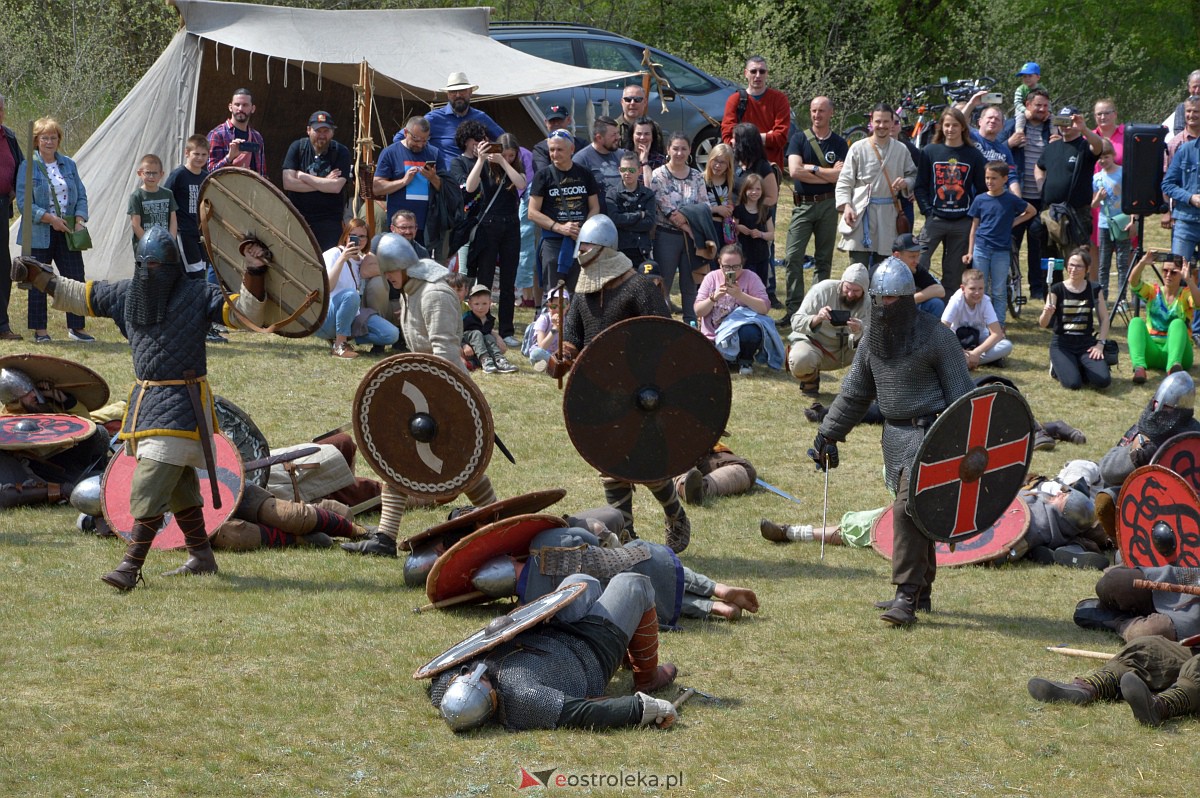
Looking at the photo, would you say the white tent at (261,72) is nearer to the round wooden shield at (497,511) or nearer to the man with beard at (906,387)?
the round wooden shield at (497,511)

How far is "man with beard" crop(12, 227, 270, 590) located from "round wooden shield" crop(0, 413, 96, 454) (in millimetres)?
1509

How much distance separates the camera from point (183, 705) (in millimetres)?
5250

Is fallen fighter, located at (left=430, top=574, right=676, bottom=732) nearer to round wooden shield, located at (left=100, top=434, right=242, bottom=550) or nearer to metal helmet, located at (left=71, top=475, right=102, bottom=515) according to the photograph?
round wooden shield, located at (left=100, top=434, right=242, bottom=550)

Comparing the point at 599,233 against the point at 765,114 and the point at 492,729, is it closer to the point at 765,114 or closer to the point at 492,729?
the point at 492,729

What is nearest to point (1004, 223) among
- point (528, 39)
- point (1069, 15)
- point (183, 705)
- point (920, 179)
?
point (920, 179)

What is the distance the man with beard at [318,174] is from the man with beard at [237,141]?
27cm

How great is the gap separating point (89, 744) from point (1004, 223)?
32.7 feet

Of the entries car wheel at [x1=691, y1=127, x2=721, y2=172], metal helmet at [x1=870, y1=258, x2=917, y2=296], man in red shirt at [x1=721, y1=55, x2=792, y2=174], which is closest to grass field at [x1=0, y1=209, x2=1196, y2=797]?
metal helmet at [x1=870, y1=258, x2=917, y2=296]

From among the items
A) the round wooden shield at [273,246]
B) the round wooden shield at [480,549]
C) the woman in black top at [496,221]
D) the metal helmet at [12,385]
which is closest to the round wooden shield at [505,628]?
the round wooden shield at [480,549]

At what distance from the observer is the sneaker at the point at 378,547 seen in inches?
298

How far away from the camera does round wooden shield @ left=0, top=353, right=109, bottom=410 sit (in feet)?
27.9

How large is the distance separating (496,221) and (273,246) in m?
5.19

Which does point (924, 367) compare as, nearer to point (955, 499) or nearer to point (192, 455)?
point (955, 499)

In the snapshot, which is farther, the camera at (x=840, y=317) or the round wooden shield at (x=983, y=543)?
the camera at (x=840, y=317)
